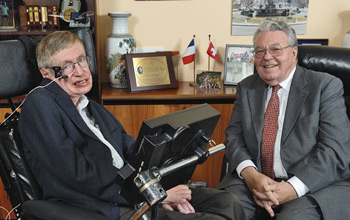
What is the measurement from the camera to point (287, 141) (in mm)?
1893

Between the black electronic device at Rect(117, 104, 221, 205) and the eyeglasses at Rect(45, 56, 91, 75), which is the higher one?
the eyeglasses at Rect(45, 56, 91, 75)

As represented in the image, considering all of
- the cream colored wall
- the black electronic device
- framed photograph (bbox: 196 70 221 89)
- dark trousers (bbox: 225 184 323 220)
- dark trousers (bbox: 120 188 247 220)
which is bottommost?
A: dark trousers (bbox: 225 184 323 220)

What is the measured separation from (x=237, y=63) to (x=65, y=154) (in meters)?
1.79

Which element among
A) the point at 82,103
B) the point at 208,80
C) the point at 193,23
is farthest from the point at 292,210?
the point at 193,23

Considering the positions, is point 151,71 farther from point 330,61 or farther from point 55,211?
point 55,211

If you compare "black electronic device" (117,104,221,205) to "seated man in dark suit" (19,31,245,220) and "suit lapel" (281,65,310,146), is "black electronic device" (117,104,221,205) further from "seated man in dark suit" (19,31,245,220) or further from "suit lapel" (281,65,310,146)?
"suit lapel" (281,65,310,146)

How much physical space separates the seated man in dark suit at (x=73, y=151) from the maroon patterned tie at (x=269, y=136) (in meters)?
0.37

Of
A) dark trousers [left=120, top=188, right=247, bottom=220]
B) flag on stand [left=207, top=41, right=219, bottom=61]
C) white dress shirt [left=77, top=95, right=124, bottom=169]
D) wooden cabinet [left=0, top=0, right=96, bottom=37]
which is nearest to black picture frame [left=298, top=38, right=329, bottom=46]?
flag on stand [left=207, top=41, right=219, bottom=61]

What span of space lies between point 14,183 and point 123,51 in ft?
4.67

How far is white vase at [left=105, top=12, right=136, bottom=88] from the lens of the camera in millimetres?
2734

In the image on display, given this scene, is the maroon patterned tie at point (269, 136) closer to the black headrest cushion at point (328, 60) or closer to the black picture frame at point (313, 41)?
the black headrest cushion at point (328, 60)

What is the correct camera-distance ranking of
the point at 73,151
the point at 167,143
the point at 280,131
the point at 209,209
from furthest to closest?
the point at 280,131, the point at 209,209, the point at 73,151, the point at 167,143

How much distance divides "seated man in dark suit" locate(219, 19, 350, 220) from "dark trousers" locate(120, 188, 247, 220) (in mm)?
218

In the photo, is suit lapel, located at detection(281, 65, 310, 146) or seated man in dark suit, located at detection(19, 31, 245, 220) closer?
seated man in dark suit, located at detection(19, 31, 245, 220)
